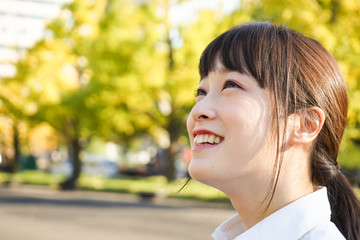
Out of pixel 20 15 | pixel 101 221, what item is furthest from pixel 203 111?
pixel 20 15

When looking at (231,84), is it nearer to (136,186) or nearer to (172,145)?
(172,145)

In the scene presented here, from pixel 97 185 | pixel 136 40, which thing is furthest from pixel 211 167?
pixel 97 185

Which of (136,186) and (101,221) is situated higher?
(101,221)

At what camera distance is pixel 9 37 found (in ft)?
236

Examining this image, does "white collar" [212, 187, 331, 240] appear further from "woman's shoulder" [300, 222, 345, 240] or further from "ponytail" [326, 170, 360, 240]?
"ponytail" [326, 170, 360, 240]

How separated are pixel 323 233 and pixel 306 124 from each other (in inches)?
9.6

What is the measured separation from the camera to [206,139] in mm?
1108

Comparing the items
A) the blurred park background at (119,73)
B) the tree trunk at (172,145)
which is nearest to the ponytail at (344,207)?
the blurred park background at (119,73)

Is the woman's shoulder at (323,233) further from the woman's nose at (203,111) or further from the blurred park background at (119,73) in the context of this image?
the blurred park background at (119,73)

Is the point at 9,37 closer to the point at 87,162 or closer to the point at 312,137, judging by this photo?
the point at 87,162

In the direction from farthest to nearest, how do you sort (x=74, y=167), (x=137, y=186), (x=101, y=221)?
(x=74, y=167) < (x=137, y=186) < (x=101, y=221)

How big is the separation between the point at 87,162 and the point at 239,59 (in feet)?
102

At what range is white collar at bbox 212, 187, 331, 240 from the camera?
1.02 m

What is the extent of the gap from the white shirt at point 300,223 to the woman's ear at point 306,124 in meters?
0.12
